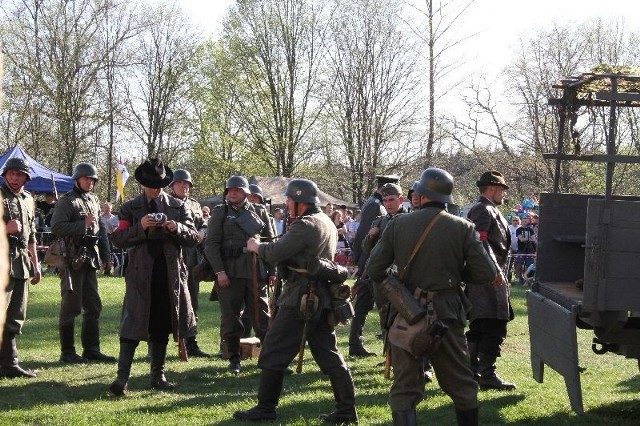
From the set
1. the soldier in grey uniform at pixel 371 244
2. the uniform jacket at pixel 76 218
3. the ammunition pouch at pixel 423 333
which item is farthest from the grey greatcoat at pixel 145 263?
the ammunition pouch at pixel 423 333

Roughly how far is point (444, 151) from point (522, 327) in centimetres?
2800

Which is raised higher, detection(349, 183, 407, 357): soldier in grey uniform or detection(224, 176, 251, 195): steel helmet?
detection(224, 176, 251, 195): steel helmet

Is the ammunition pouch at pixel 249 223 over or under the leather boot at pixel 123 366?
over

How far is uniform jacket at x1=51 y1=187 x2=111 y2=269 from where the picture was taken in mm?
9531

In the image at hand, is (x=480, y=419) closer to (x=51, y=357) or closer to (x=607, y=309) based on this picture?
(x=607, y=309)

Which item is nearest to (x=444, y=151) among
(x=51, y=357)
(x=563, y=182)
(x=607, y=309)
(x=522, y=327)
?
(x=563, y=182)

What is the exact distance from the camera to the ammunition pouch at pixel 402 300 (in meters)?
5.76

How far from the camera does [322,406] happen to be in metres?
7.67

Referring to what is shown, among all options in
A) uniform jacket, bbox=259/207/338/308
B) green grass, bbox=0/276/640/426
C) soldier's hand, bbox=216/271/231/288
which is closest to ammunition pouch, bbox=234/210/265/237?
soldier's hand, bbox=216/271/231/288

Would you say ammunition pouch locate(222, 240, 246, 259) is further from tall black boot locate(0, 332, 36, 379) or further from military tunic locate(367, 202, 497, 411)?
military tunic locate(367, 202, 497, 411)

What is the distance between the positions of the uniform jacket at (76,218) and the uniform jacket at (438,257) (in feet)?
15.1

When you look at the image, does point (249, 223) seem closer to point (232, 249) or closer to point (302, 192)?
point (232, 249)

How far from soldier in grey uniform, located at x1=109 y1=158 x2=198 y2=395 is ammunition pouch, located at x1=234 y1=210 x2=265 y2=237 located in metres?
1.25

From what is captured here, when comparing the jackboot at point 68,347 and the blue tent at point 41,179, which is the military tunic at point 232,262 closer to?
the jackboot at point 68,347
